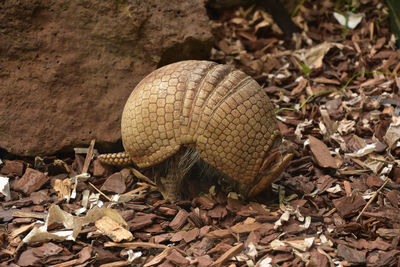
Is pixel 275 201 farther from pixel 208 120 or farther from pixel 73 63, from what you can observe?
pixel 73 63

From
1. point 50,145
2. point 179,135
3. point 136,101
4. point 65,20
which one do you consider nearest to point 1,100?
point 50,145

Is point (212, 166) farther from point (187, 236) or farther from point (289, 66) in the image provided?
point (289, 66)

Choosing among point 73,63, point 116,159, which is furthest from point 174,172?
point 73,63

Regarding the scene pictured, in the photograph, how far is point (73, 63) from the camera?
4402 millimetres

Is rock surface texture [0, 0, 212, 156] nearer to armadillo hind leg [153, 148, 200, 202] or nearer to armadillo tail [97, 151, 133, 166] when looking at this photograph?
armadillo tail [97, 151, 133, 166]

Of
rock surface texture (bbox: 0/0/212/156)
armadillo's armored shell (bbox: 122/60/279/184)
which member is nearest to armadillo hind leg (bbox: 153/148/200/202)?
armadillo's armored shell (bbox: 122/60/279/184)

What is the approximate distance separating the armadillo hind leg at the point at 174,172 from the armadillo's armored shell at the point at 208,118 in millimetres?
180

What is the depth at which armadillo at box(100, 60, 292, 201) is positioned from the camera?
366 centimetres

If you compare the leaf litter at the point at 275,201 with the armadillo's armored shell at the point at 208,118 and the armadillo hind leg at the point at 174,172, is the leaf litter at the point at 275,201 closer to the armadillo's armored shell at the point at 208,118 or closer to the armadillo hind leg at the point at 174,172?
the armadillo hind leg at the point at 174,172

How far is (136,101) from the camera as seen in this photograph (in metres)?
3.87

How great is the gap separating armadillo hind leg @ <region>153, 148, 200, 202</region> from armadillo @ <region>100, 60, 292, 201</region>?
0.05m

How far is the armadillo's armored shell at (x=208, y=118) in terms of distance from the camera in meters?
3.66

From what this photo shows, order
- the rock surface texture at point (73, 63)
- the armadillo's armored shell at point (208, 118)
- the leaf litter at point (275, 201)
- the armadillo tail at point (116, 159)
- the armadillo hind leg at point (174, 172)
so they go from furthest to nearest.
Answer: the rock surface texture at point (73, 63) → the armadillo tail at point (116, 159) → the armadillo hind leg at point (174, 172) → the armadillo's armored shell at point (208, 118) → the leaf litter at point (275, 201)

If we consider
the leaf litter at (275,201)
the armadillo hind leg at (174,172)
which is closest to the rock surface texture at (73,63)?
the leaf litter at (275,201)
